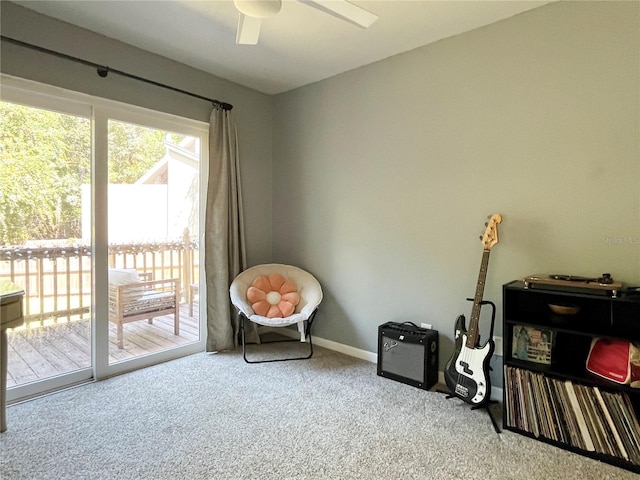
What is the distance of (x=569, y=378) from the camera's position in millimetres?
1890

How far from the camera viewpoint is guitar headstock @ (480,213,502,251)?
7.52 feet

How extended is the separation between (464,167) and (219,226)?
2.09 meters

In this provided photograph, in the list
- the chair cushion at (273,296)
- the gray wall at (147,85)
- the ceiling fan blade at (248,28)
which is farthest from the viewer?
the chair cushion at (273,296)

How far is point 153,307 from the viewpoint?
3.08 m

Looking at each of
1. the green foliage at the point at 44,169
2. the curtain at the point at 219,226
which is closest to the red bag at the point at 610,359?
the curtain at the point at 219,226

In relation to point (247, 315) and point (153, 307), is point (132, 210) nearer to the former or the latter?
point (153, 307)

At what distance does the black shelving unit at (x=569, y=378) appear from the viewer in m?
1.74

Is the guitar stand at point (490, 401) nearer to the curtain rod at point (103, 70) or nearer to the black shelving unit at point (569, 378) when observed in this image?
the black shelving unit at point (569, 378)

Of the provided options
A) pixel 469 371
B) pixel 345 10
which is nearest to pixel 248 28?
pixel 345 10

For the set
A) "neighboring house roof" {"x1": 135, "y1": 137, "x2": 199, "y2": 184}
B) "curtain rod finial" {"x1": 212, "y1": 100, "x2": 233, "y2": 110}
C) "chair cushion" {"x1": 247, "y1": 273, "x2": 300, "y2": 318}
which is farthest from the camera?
"curtain rod finial" {"x1": 212, "y1": 100, "x2": 233, "y2": 110}

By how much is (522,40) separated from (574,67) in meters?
0.37

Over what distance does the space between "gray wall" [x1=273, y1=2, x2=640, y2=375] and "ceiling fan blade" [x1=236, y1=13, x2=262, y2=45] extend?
4.22 ft

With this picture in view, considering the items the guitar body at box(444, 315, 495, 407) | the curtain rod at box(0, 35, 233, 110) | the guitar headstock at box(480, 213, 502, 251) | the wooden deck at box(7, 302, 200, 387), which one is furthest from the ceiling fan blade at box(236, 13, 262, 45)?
the wooden deck at box(7, 302, 200, 387)

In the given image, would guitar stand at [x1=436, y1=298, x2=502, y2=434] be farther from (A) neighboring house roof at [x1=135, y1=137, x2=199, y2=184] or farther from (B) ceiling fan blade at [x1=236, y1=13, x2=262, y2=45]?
(A) neighboring house roof at [x1=135, y1=137, x2=199, y2=184]
